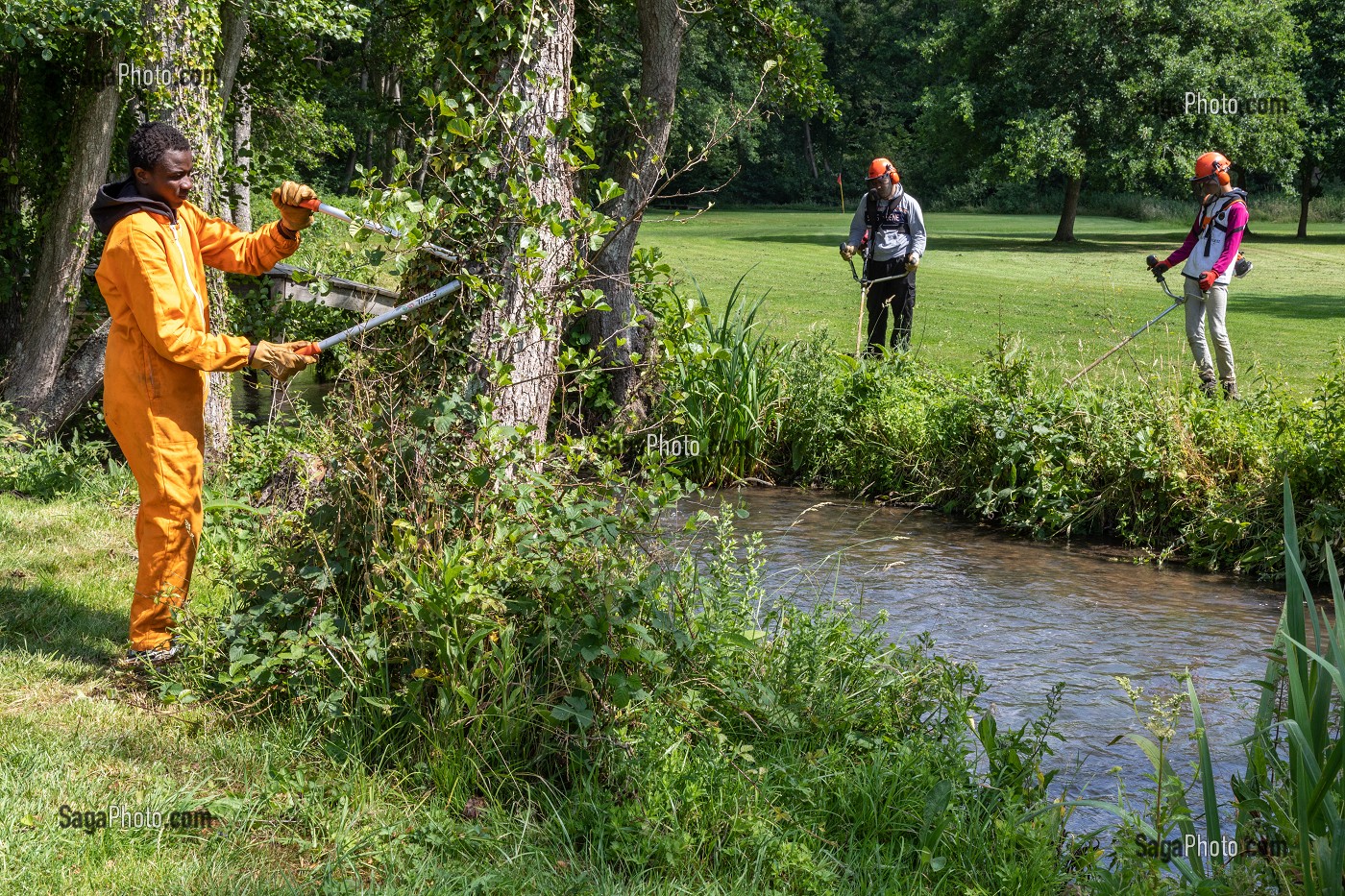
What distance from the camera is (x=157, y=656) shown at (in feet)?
15.6

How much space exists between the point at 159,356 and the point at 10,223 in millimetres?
5639

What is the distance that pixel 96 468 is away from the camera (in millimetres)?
8117

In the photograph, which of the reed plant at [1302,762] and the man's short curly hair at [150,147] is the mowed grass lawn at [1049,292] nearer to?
the man's short curly hair at [150,147]

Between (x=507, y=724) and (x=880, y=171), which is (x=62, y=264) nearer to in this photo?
(x=507, y=724)

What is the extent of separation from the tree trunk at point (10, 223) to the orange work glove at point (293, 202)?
4985mm

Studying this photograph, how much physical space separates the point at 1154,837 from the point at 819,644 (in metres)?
1.53

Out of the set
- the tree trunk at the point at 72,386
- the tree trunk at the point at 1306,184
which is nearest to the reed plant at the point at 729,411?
the tree trunk at the point at 72,386

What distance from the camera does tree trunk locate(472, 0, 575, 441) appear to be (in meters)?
4.62

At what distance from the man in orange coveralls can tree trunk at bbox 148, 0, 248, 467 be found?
327 centimetres

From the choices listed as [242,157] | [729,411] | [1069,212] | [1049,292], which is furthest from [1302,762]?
[1069,212]

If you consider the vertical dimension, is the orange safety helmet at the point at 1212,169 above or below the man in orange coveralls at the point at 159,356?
above

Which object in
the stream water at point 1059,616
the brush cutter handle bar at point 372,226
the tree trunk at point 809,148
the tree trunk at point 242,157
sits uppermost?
the tree trunk at point 809,148

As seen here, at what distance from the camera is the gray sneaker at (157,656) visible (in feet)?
15.4

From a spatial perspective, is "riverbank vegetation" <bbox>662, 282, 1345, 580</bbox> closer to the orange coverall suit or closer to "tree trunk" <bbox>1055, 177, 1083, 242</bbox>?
the orange coverall suit
